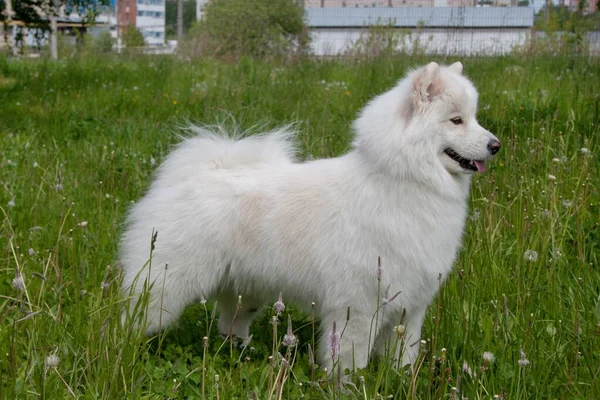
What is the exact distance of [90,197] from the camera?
16.7 ft

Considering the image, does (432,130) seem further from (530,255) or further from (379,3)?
(379,3)

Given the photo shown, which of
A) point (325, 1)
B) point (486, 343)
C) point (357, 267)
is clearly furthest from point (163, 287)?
point (325, 1)

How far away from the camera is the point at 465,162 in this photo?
3039 millimetres

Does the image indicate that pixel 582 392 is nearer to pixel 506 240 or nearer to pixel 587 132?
pixel 506 240

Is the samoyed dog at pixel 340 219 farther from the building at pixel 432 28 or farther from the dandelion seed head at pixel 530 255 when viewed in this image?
the building at pixel 432 28

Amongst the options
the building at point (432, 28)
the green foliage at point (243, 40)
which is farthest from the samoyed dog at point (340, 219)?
the green foliage at point (243, 40)

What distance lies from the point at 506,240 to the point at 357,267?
1417 millimetres

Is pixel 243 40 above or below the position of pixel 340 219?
above

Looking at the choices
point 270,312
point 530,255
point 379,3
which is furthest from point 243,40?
point 379,3

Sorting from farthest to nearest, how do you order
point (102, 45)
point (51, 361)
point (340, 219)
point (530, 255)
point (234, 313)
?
point (102, 45), point (234, 313), point (530, 255), point (340, 219), point (51, 361)

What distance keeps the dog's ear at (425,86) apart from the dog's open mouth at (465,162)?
225 millimetres

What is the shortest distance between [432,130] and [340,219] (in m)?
0.54

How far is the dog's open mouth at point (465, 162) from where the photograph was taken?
3031 millimetres

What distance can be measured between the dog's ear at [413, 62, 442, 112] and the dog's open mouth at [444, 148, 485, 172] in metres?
0.22
